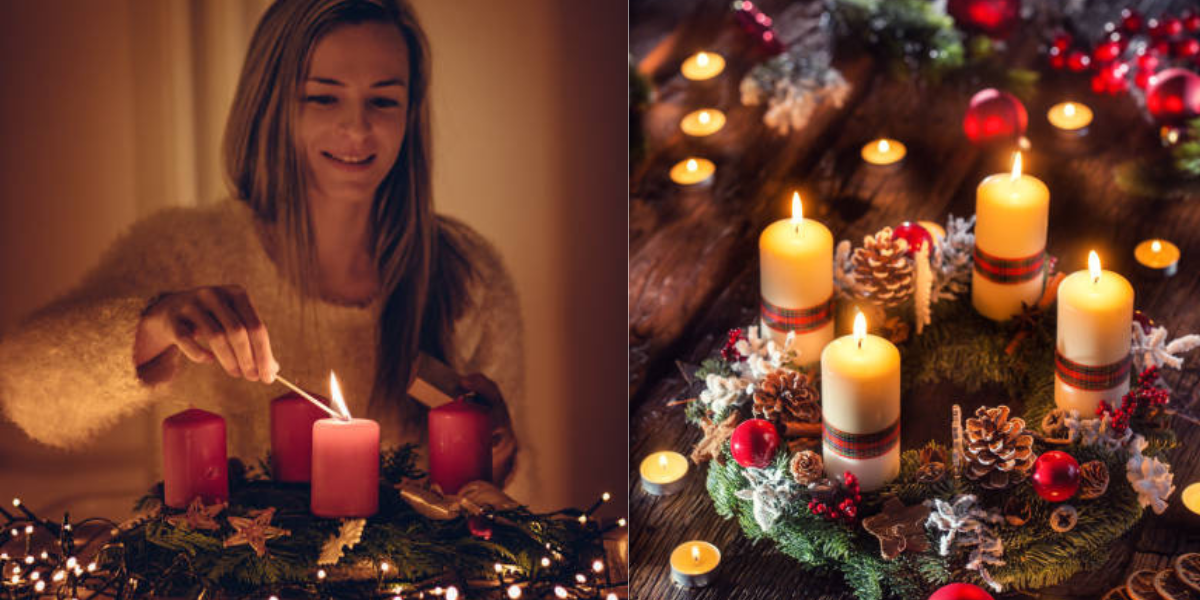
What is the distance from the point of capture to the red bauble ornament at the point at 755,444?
1440 mm

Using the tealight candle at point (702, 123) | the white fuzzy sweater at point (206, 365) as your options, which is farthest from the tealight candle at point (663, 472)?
the tealight candle at point (702, 123)

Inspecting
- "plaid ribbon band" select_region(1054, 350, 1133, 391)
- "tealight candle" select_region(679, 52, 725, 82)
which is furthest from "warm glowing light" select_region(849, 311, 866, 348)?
"tealight candle" select_region(679, 52, 725, 82)

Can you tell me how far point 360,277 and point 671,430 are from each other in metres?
0.34

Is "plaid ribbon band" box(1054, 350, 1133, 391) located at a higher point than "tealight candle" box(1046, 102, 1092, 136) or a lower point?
lower

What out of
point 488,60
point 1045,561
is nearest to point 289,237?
point 488,60

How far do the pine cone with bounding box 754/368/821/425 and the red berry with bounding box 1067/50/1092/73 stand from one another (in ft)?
2.21

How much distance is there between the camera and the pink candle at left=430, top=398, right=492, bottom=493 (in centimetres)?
145

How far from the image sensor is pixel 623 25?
137 centimetres

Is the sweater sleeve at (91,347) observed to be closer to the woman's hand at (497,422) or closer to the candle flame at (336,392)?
the candle flame at (336,392)

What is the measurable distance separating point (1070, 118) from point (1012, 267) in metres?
0.37

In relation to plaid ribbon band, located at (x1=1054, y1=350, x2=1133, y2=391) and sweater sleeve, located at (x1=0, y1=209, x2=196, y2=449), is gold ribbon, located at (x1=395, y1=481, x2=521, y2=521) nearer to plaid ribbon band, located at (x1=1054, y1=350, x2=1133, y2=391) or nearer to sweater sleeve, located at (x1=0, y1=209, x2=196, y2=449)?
sweater sleeve, located at (x1=0, y1=209, x2=196, y2=449)

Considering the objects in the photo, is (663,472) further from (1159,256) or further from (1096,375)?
(1159,256)

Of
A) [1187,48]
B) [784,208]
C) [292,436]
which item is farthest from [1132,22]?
[292,436]

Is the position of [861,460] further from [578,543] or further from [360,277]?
[360,277]
